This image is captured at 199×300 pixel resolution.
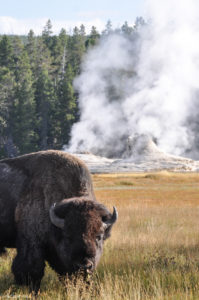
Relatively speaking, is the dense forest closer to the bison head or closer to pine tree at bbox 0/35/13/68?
pine tree at bbox 0/35/13/68

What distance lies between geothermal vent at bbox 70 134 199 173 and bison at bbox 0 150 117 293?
3423cm

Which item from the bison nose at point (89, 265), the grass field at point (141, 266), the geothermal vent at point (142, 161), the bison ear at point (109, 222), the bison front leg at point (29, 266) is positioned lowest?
the geothermal vent at point (142, 161)

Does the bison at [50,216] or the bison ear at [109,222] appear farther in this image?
Answer: the bison ear at [109,222]

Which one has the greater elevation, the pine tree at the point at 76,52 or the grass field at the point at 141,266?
the pine tree at the point at 76,52

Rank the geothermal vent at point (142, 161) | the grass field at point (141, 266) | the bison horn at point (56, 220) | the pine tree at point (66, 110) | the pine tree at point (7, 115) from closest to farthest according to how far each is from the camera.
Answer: the grass field at point (141, 266) < the bison horn at point (56, 220) < the geothermal vent at point (142, 161) < the pine tree at point (66, 110) < the pine tree at point (7, 115)

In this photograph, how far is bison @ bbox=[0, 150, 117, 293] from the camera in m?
5.37

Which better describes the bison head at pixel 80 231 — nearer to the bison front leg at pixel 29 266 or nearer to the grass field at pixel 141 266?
the grass field at pixel 141 266

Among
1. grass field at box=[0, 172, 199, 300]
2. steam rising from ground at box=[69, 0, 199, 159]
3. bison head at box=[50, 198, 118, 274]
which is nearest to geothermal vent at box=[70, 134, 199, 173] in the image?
steam rising from ground at box=[69, 0, 199, 159]

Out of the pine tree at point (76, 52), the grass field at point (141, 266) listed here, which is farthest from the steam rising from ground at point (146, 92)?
the grass field at point (141, 266)

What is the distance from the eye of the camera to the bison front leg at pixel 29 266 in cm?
605

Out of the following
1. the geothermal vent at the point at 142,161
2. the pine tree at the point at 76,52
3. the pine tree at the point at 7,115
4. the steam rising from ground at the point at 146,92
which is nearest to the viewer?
the geothermal vent at the point at 142,161

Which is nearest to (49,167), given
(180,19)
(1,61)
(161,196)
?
(161,196)

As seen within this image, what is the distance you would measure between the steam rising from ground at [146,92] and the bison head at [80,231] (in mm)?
43575

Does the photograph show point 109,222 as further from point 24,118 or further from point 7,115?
point 7,115
